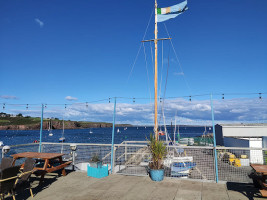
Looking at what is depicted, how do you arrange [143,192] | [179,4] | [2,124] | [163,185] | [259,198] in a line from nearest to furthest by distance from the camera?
[259,198], [143,192], [163,185], [179,4], [2,124]

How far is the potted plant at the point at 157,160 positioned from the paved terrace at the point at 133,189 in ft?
0.77

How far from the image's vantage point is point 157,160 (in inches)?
276

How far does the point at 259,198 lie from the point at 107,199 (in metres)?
4.01

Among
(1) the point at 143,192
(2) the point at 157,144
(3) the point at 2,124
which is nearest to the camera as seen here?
(1) the point at 143,192

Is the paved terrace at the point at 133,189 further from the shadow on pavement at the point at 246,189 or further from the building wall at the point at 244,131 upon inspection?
the building wall at the point at 244,131

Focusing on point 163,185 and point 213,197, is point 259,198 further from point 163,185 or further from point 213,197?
point 163,185

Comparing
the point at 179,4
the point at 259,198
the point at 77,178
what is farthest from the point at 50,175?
the point at 179,4

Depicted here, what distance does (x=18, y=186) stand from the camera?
4.97 m

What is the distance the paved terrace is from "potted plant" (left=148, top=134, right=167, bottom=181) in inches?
9.2

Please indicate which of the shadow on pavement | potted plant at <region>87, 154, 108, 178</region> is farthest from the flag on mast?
the shadow on pavement

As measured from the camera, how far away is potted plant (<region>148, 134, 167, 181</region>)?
22.2ft

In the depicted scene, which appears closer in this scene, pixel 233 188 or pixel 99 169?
pixel 233 188

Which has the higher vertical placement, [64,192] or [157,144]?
[157,144]

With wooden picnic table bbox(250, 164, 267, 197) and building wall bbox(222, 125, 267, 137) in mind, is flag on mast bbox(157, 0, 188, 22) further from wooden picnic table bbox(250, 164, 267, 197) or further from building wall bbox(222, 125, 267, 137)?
building wall bbox(222, 125, 267, 137)
